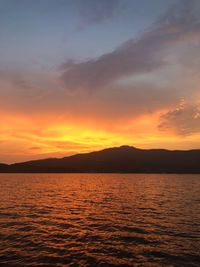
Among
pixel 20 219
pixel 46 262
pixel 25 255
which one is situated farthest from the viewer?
pixel 20 219

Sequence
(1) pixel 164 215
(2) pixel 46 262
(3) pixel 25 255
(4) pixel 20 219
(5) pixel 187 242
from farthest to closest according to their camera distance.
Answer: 1. (1) pixel 164 215
2. (4) pixel 20 219
3. (5) pixel 187 242
4. (3) pixel 25 255
5. (2) pixel 46 262

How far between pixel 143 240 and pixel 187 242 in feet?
14.2

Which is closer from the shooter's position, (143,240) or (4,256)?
(4,256)

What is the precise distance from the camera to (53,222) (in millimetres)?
36438

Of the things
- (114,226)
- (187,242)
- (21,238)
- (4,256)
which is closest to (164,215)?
(114,226)


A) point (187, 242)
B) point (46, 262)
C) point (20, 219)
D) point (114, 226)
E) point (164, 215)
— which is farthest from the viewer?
point (164, 215)

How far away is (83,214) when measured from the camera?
143ft

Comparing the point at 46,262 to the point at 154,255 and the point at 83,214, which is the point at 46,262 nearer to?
the point at 154,255

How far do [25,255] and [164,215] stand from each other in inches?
1016

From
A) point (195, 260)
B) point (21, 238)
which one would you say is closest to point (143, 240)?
point (195, 260)

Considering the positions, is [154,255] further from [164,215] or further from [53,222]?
[164,215]

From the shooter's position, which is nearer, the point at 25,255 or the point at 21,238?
the point at 25,255

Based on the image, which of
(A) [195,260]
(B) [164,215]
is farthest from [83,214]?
(A) [195,260]

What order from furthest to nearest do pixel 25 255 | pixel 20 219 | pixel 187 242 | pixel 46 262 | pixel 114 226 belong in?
pixel 20 219, pixel 114 226, pixel 187 242, pixel 25 255, pixel 46 262
